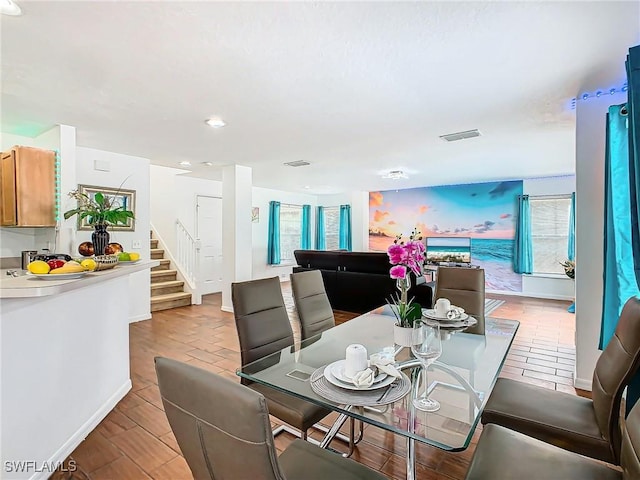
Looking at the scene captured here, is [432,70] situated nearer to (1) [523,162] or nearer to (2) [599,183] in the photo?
(2) [599,183]

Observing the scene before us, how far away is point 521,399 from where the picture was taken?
5.60 ft

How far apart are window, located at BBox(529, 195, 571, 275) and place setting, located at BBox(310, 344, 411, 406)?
691 cm

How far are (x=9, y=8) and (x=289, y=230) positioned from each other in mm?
7874

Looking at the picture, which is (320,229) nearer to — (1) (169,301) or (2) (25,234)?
(1) (169,301)

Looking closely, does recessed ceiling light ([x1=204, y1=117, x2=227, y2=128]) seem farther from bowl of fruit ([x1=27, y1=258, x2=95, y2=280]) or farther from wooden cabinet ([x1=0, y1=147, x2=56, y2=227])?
bowl of fruit ([x1=27, y1=258, x2=95, y2=280])

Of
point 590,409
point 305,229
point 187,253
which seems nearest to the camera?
point 590,409

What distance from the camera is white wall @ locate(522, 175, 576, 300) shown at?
Answer: 656 cm

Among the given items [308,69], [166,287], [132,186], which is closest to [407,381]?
[308,69]

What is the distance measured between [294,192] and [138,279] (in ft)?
17.7

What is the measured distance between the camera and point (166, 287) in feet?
19.5

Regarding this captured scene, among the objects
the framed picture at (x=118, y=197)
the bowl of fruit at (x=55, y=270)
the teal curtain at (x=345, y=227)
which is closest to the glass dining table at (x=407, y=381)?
the bowl of fruit at (x=55, y=270)

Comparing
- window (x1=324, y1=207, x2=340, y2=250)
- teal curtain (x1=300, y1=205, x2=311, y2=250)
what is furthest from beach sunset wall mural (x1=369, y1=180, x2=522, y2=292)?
teal curtain (x1=300, y1=205, x2=311, y2=250)

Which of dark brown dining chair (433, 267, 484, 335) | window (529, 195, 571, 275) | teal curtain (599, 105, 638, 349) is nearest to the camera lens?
teal curtain (599, 105, 638, 349)

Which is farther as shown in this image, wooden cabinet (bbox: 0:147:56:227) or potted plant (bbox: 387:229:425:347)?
wooden cabinet (bbox: 0:147:56:227)
